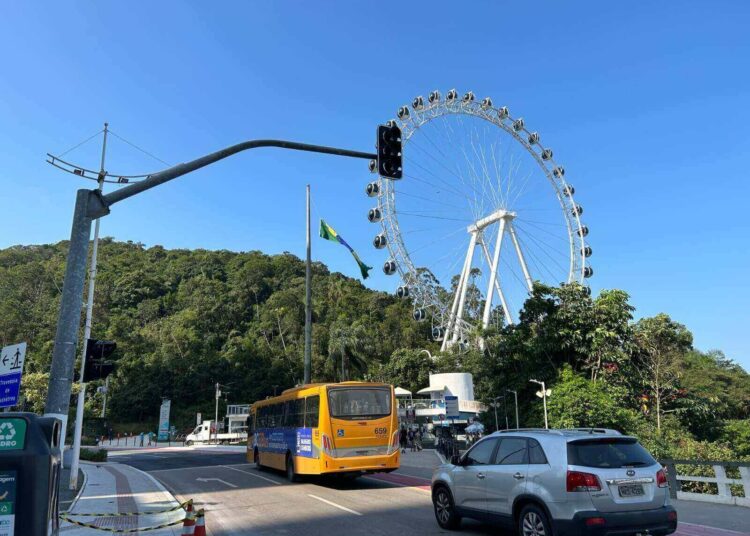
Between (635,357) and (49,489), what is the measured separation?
44967 mm

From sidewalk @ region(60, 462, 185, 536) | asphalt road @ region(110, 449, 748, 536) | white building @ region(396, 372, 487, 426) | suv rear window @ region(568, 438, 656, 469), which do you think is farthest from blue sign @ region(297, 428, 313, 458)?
white building @ region(396, 372, 487, 426)

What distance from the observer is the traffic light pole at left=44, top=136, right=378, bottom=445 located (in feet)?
28.5

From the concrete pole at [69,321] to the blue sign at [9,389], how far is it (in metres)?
1.44

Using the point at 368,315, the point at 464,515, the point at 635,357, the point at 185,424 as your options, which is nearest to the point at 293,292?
the point at 368,315

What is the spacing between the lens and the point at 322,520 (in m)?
11.0

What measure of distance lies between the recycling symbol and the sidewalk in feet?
21.4

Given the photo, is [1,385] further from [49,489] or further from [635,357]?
[635,357]

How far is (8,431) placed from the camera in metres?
3.83

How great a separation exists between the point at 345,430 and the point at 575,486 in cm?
952

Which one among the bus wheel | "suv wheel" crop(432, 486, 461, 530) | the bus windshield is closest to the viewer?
"suv wheel" crop(432, 486, 461, 530)

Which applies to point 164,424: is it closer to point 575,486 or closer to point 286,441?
point 286,441

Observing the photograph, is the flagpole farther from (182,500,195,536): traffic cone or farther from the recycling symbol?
the recycling symbol

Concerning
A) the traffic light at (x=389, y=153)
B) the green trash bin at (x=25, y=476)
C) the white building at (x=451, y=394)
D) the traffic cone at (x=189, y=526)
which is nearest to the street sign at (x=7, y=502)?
the green trash bin at (x=25, y=476)

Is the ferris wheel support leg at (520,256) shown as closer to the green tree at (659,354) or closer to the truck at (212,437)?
the green tree at (659,354)
